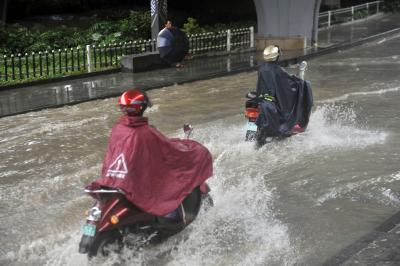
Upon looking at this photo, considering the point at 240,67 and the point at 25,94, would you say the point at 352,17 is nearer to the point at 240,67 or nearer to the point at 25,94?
the point at 240,67

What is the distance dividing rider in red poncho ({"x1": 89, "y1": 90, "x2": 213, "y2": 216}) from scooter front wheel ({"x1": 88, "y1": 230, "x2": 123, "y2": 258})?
328 mm

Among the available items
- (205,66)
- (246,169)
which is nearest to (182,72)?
(205,66)

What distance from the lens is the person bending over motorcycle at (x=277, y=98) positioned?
27.2 ft

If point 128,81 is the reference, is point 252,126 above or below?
above

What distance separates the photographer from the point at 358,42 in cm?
2416

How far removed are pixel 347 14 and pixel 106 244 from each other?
2949cm

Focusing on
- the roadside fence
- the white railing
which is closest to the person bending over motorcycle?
the roadside fence

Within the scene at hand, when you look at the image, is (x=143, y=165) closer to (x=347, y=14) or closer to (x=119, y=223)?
(x=119, y=223)

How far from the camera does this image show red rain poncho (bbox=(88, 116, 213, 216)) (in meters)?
4.64

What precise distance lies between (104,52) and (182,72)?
238 cm

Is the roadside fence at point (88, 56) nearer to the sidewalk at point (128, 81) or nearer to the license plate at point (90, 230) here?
the sidewalk at point (128, 81)

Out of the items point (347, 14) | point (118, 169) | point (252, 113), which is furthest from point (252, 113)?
point (347, 14)

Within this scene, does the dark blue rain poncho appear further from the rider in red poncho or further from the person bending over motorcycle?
the rider in red poncho

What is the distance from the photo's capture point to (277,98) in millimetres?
8477
